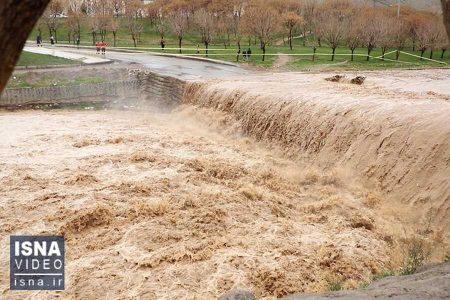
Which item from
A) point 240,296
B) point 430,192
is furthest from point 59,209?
point 430,192

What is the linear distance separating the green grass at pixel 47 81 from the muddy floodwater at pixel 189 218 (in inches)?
414

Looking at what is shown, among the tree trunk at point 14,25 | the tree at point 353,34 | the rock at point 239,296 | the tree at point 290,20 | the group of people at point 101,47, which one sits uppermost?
the tree at point 290,20

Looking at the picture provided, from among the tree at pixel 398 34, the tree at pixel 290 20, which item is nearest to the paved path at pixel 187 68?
the tree at pixel 398 34

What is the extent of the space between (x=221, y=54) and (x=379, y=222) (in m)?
29.3

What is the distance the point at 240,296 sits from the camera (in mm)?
5461

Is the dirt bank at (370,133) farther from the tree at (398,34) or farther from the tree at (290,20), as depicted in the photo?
the tree at (290,20)

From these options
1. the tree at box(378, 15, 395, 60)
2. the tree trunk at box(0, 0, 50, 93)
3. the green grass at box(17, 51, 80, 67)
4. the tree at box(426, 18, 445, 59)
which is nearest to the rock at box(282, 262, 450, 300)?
the tree trunk at box(0, 0, 50, 93)

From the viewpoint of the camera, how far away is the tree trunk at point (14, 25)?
8.15 ft

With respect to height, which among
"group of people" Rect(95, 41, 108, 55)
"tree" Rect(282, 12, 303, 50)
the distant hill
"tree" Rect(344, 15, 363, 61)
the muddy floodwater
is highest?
the distant hill

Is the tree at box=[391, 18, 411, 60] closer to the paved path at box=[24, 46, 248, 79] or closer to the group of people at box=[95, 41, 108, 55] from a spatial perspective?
the paved path at box=[24, 46, 248, 79]

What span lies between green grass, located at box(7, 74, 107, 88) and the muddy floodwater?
10.5m

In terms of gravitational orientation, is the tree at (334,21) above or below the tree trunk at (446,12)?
above

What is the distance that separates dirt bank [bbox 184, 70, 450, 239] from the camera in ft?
29.1

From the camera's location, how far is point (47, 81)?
24.6m
